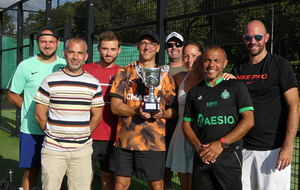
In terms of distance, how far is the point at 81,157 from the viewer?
3273mm

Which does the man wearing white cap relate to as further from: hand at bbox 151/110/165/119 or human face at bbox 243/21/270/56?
human face at bbox 243/21/270/56

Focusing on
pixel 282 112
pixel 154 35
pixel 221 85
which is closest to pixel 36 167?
pixel 154 35

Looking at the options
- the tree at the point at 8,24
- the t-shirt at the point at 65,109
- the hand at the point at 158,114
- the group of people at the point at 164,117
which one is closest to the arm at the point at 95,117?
the group of people at the point at 164,117

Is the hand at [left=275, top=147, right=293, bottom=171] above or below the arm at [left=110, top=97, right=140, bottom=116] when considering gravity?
below

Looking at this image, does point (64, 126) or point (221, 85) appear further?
point (64, 126)

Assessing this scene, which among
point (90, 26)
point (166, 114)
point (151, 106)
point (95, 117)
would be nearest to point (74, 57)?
point (95, 117)

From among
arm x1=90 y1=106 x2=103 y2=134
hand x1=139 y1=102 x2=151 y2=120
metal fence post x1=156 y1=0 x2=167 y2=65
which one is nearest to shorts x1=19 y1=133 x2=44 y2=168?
arm x1=90 y1=106 x2=103 y2=134

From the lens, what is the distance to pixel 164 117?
10.7 ft

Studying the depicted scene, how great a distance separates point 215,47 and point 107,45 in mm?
1398

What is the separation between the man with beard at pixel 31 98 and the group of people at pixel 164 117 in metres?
0.01

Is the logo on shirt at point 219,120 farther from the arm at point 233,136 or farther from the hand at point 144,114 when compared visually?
the hand at point 144,114

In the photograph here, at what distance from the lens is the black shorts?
106 inches

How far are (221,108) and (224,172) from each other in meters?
0.53

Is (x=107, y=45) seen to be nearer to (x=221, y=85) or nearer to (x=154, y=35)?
(x=154, y=35)
